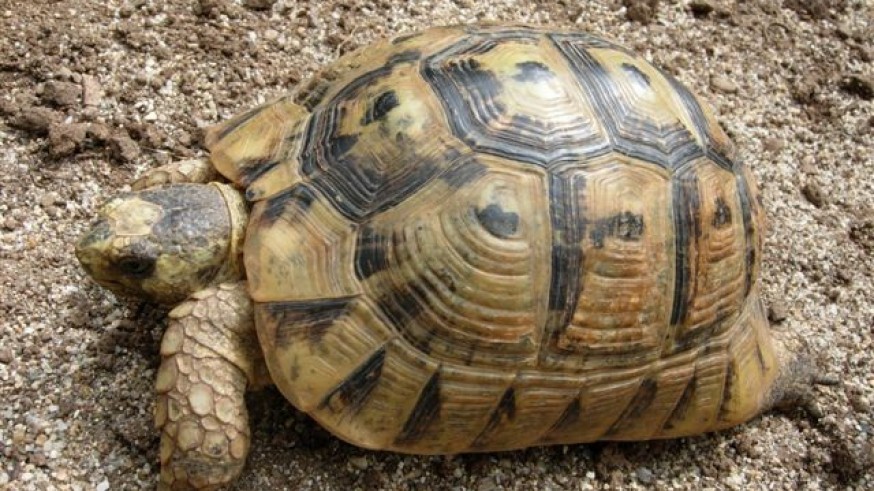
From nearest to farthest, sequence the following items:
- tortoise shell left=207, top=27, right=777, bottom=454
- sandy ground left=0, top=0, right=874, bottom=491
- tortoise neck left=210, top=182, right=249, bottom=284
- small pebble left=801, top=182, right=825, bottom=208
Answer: tortoise shell left=207, top=27, right=777, bottom=454, tortoise neck left=210, top=182, right=249, bottom=284, sandy ground left=0, top=0, right=874, bottom=491, small pebble left=801, top=182, right=825, bottom=208

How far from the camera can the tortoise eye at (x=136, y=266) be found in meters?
2.45

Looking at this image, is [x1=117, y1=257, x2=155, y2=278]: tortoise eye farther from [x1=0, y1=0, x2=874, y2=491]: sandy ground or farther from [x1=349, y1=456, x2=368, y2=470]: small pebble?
[x1=349, y1=456, x2=368, y2=470]: small pebble

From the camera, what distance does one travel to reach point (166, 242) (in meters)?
2.47

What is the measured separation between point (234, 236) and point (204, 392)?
0.45 meters

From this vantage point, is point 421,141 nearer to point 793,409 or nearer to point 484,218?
point 484,218

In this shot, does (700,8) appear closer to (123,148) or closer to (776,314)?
(776,314)

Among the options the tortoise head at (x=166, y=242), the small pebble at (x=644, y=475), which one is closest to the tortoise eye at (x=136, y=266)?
the tortoise head at (x=166, y=242)

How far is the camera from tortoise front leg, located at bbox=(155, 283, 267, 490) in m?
2.37

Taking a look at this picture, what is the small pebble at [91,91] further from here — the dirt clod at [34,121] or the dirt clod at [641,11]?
the dirt clod at [641,11]

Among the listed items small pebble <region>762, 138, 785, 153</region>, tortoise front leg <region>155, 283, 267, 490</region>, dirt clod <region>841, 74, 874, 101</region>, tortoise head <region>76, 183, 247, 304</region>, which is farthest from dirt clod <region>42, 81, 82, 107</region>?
dirt clod <region>841, 74, 874, 101</region>

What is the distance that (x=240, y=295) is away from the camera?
2.50m

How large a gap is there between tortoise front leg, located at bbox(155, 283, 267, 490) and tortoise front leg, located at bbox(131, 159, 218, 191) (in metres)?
0.55

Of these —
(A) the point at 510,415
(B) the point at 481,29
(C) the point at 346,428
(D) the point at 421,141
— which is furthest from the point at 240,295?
(B) the point at 481,29

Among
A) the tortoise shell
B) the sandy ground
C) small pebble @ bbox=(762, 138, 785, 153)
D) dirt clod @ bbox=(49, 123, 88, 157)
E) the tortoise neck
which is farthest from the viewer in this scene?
small pebble @ bbox=(762, 138, 785, 153)
